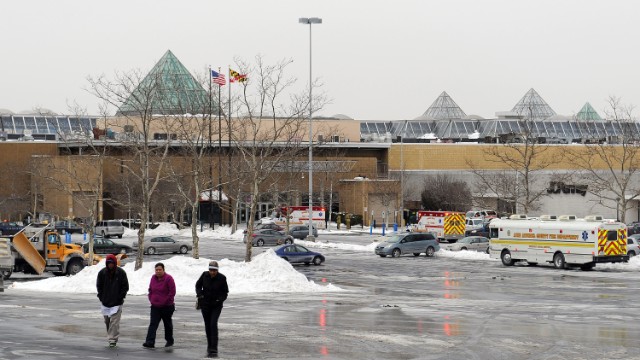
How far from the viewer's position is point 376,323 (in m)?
22.7

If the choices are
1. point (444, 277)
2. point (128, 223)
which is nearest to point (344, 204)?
point (128, 223)

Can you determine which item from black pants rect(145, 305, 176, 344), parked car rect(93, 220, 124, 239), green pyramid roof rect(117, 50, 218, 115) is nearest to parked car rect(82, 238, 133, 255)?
green pyramid roof rect(117, 50, 218, 115)

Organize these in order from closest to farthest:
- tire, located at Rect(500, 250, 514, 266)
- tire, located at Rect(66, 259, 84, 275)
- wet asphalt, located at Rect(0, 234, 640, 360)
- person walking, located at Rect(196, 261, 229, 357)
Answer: person walking, located at Rect(196, 261, 229, 357), wet asphalt, located at Rect(0, 234, 640, 360), tire, located at Rect(66, 259, 84, 275), tire, located at Rect(500, 250, 514, 266)

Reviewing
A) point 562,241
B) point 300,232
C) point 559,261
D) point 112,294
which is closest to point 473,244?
point 559,261

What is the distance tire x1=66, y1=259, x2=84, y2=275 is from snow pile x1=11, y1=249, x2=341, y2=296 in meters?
6.46

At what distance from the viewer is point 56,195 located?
302ft

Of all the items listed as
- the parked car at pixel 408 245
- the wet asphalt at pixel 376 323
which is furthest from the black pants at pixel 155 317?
the parked car at pixel 408 245

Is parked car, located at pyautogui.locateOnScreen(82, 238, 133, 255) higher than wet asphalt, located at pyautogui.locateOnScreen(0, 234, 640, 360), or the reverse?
parked car, located at pyautogui.locateOnScreen(82, 238, 133, 255)

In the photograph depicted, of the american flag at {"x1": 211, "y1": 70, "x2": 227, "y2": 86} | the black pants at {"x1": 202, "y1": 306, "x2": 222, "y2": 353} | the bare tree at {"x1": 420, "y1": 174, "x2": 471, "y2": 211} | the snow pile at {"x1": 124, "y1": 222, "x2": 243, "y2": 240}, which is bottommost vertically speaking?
the black pants at {"x1": 202, "y1": 306, "x2": 222, "y2": 353}

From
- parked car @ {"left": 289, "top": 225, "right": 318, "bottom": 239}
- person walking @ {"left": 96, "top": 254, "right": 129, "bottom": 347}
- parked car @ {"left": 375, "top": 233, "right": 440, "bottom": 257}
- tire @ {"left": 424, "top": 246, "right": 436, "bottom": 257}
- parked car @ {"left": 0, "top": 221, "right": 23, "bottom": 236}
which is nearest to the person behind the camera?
person walking @ {"left": 96, "top": 254, "right": 129, "bottom": 347}

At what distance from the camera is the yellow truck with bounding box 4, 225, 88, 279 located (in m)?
38.2

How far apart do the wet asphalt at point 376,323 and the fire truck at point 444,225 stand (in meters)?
31.4

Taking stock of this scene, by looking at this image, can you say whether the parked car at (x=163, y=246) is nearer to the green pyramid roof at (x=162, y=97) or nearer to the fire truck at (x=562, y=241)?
the green pyramid roof at (x=162, y=97)

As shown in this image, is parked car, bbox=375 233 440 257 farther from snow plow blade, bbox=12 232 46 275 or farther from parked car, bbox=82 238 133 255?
snow plow blade, bbox=12 232 46 275
